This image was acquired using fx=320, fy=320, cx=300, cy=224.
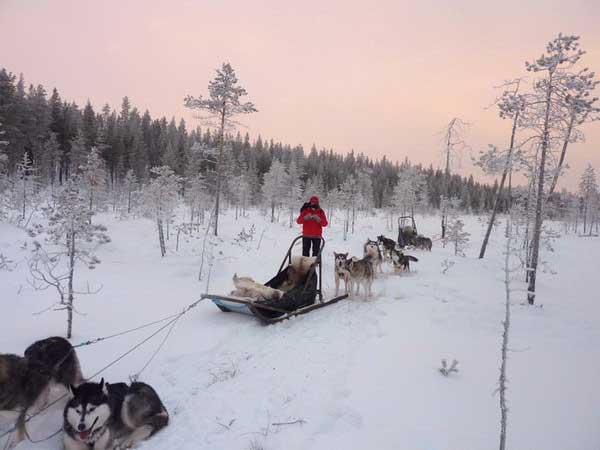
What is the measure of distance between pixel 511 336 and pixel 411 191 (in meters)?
34.4

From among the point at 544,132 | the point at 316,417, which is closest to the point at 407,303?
the point at 316,417

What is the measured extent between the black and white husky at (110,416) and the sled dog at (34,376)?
2.31 ft

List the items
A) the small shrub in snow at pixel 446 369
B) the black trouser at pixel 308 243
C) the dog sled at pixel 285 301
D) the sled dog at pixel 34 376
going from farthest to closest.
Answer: the black trouser at pixel 308 243 → the dog sled at pixel 285 301 → the small shrub in snow at pixel 446 369 → the sled dog at pixel 34 376

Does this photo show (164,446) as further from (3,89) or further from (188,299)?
(3,89)

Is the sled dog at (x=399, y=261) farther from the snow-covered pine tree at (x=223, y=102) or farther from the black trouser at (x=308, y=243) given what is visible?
the snow-covered pine tree at (x=223, y=102)

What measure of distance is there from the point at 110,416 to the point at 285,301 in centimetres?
384

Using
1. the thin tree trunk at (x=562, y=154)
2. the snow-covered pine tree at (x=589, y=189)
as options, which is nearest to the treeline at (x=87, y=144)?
the snow-covered pine tree at (x=589, y=189)

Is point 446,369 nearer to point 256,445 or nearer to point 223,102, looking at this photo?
point 256,445

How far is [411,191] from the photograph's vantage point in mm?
38719

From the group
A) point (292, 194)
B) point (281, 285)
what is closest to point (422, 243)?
point (281, 285)

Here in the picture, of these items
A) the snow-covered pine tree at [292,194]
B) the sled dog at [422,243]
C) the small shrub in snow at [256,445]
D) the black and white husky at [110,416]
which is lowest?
the small shrub in snow at [256,445]

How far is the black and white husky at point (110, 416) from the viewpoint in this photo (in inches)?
122

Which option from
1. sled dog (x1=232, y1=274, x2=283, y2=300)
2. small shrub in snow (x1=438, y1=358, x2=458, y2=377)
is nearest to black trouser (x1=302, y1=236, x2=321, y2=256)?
sled dog (x1=232, y1=274, x2=283, y2=300)

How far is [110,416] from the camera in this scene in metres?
3.29
